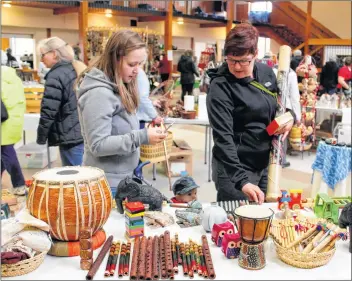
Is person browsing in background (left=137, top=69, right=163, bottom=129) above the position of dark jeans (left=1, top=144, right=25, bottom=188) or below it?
above

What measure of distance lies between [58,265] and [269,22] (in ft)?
57.6

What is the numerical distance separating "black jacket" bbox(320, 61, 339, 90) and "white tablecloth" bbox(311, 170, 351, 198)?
4.46 meters

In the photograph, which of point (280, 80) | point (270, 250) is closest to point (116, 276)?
point (270, 250)

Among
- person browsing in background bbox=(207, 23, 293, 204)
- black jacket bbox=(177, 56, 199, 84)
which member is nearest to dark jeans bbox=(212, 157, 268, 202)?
person browsing in background bbox=(207, 23, 293, 204)

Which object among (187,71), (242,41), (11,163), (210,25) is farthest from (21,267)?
(210,25)

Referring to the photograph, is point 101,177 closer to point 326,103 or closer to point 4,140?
point 4,140

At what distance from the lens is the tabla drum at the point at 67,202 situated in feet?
4.09

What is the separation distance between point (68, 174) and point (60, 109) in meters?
2.04

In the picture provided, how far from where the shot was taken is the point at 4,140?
3.60 meters

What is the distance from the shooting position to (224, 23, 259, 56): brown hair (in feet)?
5.33

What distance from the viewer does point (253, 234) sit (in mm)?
1191

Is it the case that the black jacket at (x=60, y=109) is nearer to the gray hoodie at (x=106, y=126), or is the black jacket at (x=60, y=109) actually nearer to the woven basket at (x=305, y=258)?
the gray hoodie at (x=106, y=126)

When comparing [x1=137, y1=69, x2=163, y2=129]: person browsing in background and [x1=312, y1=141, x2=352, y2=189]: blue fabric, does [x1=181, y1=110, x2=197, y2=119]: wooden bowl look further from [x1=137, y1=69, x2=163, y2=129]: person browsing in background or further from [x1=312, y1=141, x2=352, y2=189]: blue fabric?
[x1=312, y1=141, x2=352, y2=189]: blue fabric

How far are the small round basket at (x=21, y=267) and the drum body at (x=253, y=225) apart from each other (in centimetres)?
59
